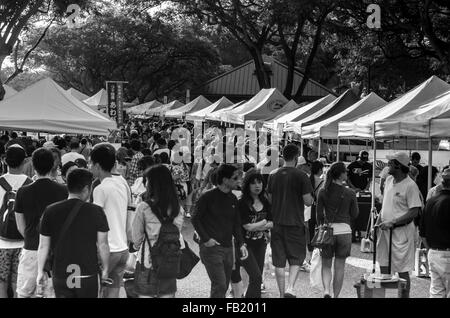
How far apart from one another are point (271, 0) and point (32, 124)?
18.1 m

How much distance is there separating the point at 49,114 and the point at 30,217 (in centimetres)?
778

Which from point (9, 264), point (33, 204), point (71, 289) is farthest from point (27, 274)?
point (71, 289)

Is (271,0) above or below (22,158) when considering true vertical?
above

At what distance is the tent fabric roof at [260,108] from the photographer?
82.4ft

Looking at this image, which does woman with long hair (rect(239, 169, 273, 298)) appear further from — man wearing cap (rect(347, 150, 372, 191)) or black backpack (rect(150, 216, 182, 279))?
man wearing cap (rect(347, 150, 372, 191))

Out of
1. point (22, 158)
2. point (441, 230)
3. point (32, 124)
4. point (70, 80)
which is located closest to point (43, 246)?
point (22, 158)

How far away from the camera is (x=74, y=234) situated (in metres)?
6.01

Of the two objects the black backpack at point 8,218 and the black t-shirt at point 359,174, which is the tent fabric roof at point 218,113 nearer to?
the black t-shirt at point 359,174

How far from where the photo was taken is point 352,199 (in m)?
8.63

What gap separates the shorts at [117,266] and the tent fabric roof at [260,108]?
17981mm

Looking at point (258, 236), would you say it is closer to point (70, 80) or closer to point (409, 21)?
point (409, 21)

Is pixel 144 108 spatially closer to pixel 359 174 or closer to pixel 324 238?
pixel 359 174

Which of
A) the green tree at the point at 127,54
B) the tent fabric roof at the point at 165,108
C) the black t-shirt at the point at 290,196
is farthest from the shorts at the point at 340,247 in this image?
the green tree at the point at 127,54

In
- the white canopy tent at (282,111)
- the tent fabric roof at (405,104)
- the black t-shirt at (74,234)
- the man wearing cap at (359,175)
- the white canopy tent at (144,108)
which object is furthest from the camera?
the white canopy tent at (144,108)
